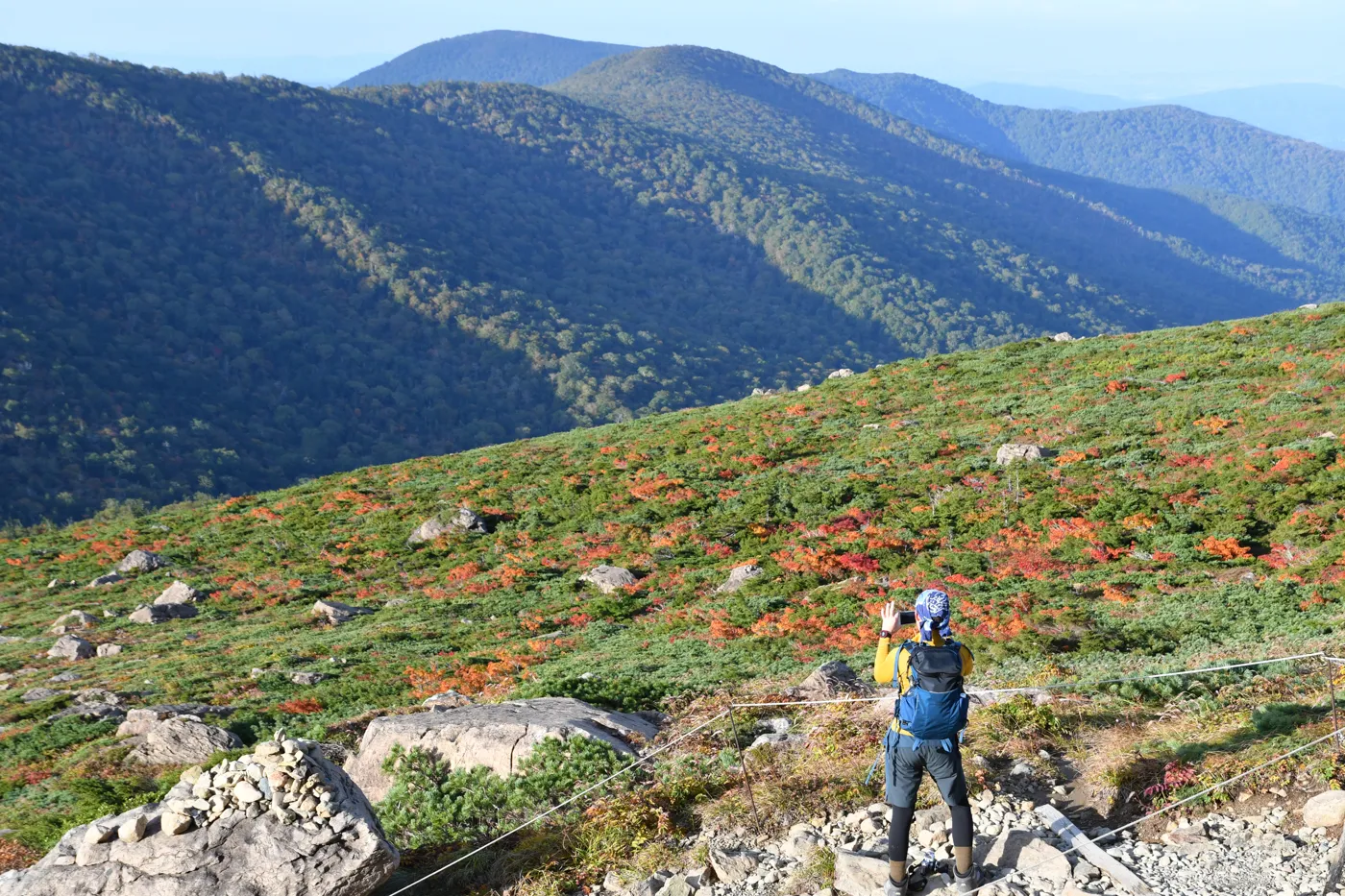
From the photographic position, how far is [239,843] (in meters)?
7.92

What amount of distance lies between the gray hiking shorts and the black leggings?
5 centimetres

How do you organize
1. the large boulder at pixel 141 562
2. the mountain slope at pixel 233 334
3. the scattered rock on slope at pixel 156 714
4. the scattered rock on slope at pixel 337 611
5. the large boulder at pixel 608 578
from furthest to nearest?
1. the mountain slope at pixel 233 334
2. the large boulder at pixel 141 562
3. the scattered rock on slope at pixel 337 611
4. the large boulder at pixel 608 578
5. the scattered rock on slope at pixel 156 714

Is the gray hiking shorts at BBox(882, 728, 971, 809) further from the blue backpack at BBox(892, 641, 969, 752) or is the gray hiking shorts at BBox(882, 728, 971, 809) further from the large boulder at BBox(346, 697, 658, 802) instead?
the large boulder at BBox(346, 697, 658, 802)

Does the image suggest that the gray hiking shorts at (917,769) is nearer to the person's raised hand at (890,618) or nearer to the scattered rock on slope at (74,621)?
the person's raised hand at (890,618)

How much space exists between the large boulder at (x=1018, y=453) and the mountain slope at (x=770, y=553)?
383 millimetres

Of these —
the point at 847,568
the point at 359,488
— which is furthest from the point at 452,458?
the point at 847,568

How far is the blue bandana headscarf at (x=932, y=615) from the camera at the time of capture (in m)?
7.06

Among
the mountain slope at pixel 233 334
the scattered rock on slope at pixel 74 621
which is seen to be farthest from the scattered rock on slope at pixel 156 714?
the mountain slope at pixel 233 334

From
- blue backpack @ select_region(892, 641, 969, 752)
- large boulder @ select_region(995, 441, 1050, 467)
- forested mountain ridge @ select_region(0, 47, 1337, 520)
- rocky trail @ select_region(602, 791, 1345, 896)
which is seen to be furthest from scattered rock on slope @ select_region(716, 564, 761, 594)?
forested mountain ridge @ select_region(0, 47, 1337, 520)

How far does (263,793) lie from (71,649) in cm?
1789

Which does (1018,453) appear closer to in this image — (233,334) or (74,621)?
(74,621)

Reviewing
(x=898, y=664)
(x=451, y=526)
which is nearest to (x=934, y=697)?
(x=898, y=664)

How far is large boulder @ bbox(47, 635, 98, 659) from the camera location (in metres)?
22.2

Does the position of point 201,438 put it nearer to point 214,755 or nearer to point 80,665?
point 80,665
